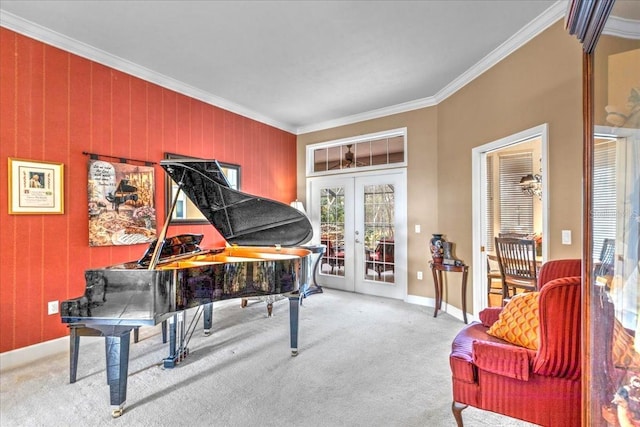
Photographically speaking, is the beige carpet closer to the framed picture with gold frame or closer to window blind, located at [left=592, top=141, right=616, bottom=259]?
the framed picture with gold frame

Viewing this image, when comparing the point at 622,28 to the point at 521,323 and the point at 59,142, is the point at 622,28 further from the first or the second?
the point at 59,142

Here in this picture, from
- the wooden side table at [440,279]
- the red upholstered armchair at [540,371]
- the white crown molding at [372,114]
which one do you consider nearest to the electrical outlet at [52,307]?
the red upholstered armchair at [540,371]

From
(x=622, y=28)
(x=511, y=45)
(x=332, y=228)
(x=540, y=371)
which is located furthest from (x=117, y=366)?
(x=511, y=45)

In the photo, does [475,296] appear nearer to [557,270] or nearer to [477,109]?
[557,270]

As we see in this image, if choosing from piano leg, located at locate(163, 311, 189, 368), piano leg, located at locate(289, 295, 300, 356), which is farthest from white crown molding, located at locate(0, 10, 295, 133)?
piano leg, located at locate(289, 295, 300, 356)

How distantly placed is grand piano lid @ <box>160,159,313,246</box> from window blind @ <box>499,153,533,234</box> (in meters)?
3.89

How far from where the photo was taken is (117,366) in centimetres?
185

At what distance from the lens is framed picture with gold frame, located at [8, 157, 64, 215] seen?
8.27ft

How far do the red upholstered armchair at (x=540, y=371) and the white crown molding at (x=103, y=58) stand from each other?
13.3 feet

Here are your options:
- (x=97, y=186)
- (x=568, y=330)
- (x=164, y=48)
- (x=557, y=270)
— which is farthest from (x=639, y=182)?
(x=97, y=186)

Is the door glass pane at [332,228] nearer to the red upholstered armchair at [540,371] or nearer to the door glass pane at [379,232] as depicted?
the door glass pane at [379,232]

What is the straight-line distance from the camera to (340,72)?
346 centimetres

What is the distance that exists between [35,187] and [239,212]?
1.78 metres

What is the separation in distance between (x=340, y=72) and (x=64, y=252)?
134 inches
